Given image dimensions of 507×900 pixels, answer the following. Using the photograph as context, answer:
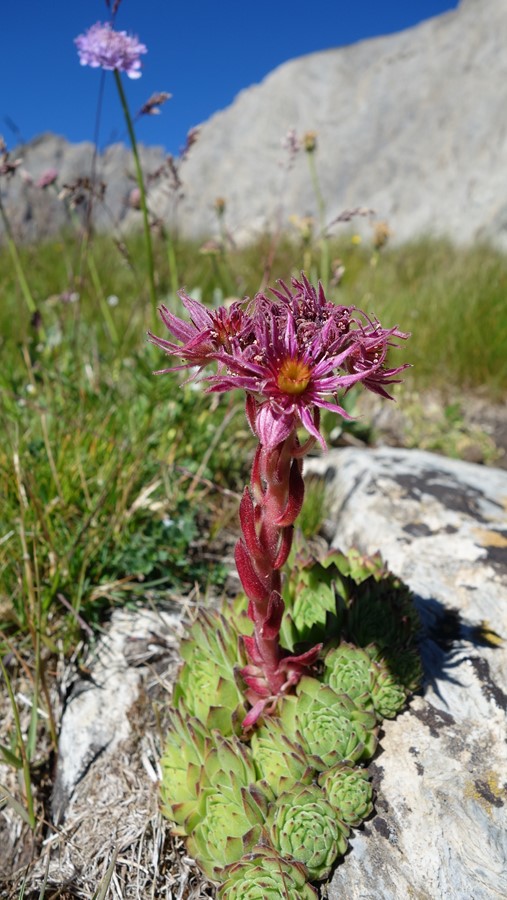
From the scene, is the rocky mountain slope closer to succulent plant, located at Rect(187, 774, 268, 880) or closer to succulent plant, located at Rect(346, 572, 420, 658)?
succulent plant, located at Rect(346, 572, 420, 658)

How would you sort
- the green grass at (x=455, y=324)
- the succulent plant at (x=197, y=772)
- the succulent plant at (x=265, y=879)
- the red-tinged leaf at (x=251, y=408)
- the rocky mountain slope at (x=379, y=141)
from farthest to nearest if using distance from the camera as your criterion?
the rocky mountain slope at (x=379, y=141) < the green grass at (x=455, y=324) < the succulent plant at (x=197, y=772) < the succulent plant at (x=265, y=879) < the red-tinged leaf at (x=251, y=408)

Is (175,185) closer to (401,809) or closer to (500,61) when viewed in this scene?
(401,809)

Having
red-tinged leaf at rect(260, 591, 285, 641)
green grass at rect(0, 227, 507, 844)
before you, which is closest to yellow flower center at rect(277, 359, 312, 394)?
red-tinged leaf at rect(260, 591, 285, 641)

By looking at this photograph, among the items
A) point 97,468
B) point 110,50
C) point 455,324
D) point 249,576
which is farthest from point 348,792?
point 455,324

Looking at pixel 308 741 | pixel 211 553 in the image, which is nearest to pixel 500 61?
pixel 211 553

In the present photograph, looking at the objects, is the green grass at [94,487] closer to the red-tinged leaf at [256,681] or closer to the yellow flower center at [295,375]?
the red-tinged leaf at [256,681]

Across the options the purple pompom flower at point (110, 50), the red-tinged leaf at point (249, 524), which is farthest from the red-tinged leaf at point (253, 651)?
the purple pompom flower at point (110, 50)

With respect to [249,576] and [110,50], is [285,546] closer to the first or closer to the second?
[249,576]
